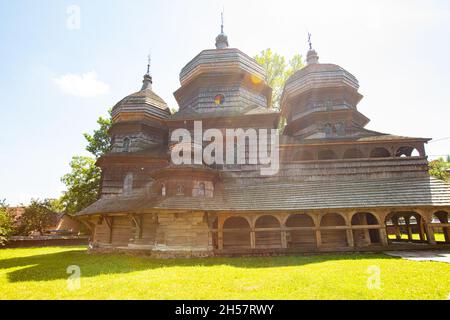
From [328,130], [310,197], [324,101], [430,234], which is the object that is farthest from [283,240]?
[324,101]

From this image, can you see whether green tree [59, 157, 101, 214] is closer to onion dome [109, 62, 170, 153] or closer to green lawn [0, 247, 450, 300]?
onion dome [109, 62, 170, 153]

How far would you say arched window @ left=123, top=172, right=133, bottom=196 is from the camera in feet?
50.4

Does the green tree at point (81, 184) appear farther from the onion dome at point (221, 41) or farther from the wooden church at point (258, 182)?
the onion dome at point (221, 41)

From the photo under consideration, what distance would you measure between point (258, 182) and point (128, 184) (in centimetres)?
841

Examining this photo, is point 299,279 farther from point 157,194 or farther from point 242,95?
point 242,95

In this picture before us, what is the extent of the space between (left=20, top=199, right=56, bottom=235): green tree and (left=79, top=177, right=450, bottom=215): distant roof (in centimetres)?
1994

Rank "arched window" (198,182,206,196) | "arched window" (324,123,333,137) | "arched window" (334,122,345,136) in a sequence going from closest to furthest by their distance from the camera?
"arched window" (198,182,206,196) → "arched window" (334,122,345,136) → "arched window" (324,123,333,137)

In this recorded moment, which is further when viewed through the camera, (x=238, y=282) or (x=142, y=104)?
(x=142, y=104)

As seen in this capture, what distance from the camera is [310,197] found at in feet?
40.6

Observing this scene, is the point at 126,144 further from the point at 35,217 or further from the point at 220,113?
the point at 35,217

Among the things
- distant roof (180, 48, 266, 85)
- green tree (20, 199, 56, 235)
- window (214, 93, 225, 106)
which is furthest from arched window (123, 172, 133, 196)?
green tree (20, 199, 56, 235)

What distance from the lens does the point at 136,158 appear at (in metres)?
15.7
